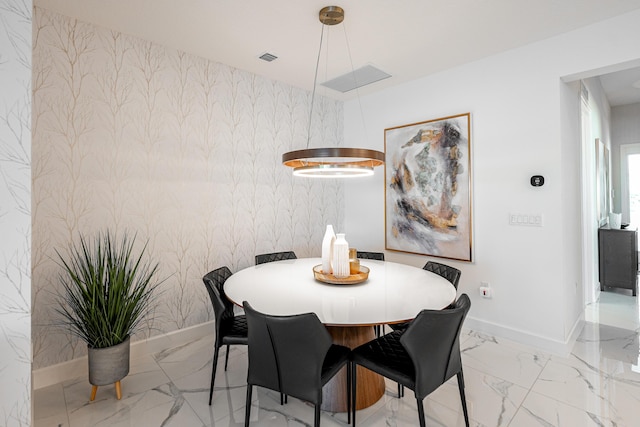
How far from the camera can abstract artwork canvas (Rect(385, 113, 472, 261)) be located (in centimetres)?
333

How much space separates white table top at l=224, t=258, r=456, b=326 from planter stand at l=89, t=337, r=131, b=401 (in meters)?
0.84

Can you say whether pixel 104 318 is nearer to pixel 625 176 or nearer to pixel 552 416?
pixel 552 416

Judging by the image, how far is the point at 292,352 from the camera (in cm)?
158

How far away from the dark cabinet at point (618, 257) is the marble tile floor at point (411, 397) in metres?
1.96

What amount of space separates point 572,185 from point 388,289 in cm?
231

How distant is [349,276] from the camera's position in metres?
2.34

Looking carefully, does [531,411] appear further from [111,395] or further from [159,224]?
[159,224]

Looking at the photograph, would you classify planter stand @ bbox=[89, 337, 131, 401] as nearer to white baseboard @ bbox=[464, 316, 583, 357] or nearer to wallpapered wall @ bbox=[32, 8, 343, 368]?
wallpapered wall @ bbox=[32, 8, 343, 368]

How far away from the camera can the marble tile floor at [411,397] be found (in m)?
1.97

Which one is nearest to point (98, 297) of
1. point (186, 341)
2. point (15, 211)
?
point (15, 211)

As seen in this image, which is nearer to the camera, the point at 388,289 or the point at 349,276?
the point at 388,289

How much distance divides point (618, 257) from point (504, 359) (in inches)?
116

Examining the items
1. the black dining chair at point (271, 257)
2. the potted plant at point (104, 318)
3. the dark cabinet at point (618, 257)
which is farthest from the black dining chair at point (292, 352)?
the dark cabinet at point (618, 257)

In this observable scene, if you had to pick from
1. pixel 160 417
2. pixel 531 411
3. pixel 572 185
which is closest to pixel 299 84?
pixel 572 185
